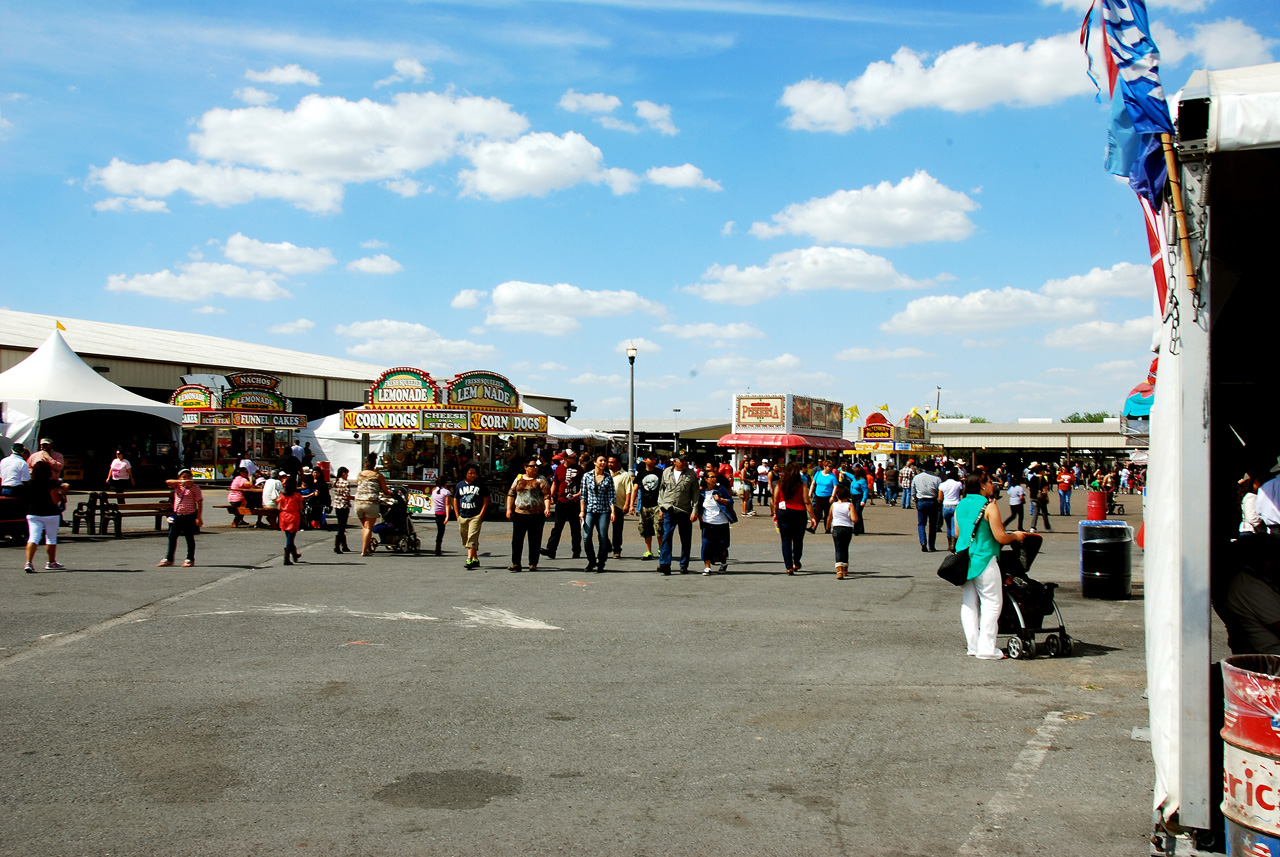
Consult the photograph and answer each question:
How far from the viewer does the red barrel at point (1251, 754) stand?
345cm

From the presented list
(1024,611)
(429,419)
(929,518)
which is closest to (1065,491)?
(929,518)

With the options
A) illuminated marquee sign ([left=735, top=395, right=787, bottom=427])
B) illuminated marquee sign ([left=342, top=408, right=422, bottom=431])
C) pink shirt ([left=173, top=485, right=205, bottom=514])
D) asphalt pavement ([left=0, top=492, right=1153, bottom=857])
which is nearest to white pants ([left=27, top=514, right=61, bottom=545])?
pink shirt ([left=173, top=485, right=205, bottom=514])

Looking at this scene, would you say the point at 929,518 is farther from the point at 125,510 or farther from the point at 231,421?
the point at 231,421

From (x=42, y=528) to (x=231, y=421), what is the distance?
24346 mm

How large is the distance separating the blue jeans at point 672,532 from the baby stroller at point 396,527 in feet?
16.2

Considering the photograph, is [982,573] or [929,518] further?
[929,518]

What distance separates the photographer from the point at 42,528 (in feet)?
42.1

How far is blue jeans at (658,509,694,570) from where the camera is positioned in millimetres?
14055

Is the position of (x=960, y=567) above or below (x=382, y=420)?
below

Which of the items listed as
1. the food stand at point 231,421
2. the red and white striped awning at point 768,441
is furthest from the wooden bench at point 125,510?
the red and white striped awning at point 768,441

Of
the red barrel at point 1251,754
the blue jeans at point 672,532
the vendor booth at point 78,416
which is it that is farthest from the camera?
the vendor booth at point 78,416

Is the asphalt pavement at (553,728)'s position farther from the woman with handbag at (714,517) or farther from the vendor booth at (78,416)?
the vendor booth at (78,416)

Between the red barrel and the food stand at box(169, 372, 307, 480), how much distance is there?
117 feet

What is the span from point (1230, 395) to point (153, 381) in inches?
1636
